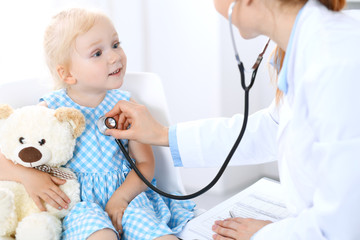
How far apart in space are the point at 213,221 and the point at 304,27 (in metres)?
0.54

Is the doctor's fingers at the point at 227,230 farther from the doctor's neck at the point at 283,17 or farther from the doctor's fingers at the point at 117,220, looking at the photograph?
the doctor's neck at the point at 283,17

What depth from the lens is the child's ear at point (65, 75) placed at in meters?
1.15

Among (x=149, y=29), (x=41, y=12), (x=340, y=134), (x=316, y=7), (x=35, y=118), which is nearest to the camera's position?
(x=340, y=134)

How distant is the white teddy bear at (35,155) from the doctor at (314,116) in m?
0.40

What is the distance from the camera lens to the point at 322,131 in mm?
628

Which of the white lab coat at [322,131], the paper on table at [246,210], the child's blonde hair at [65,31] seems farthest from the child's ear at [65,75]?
the white lab coat at [322,131]

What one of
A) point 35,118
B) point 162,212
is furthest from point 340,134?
point 35,118

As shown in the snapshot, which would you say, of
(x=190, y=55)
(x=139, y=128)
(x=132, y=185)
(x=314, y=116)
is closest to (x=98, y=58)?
(x=139, y=128)

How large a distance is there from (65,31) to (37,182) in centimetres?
42

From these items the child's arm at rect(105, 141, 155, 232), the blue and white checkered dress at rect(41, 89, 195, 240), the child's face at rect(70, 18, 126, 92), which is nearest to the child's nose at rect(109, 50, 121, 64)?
the child's face at rect(70, 18, 126, 92)

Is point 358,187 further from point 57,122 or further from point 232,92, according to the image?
point 232,92

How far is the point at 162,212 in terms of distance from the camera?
107 centimetres

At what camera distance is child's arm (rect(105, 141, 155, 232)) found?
104 cm

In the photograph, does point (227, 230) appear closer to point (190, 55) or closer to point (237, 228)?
point (237, 228)
